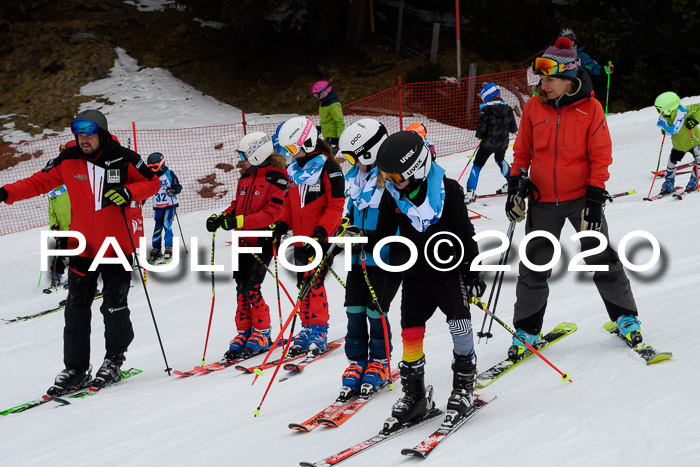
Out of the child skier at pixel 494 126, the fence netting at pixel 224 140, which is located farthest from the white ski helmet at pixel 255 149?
the fence netting at pixel 224 140

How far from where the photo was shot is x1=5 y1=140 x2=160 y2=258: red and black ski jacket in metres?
5.54

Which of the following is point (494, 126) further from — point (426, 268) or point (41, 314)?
point (41, 314)

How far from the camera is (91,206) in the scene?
5.58 metres

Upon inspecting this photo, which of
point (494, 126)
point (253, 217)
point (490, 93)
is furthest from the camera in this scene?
point (490, 93)

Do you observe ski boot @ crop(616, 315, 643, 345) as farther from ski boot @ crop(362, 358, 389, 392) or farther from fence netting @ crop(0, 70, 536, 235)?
fence netting @ crop(0, 70, 536, 235)

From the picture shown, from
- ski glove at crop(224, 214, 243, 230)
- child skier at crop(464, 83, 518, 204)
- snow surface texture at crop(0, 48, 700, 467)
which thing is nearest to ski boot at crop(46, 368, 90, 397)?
snow surface texture at crop(0, 48, 700, 467)

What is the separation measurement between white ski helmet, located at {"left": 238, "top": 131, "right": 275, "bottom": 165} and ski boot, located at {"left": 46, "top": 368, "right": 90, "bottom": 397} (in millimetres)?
2251

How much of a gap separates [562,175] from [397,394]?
1818 mm

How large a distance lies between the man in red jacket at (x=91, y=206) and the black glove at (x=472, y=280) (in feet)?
9.24

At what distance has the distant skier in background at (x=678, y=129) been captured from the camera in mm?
9766

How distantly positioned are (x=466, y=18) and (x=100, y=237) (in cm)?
1988

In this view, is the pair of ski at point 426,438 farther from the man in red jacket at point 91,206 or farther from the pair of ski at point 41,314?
the pair of ski at point 41,314

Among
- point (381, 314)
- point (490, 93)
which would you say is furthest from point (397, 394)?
point (490, 93)

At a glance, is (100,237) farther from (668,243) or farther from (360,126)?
(668,243)
